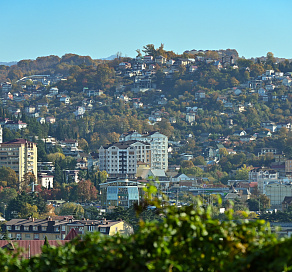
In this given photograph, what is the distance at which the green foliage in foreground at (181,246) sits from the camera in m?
5.72

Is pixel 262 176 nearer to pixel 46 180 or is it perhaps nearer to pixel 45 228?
pixel 46 180

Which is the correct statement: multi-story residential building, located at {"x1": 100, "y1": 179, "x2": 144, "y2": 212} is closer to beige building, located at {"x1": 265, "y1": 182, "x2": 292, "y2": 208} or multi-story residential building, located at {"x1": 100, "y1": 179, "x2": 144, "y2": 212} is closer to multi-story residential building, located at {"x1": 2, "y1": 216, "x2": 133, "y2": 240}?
beige building, located at {"x1": 265, "y1": 182, "x2": 292, "y2": 208}

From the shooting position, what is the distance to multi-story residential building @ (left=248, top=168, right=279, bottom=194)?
75.2 meters

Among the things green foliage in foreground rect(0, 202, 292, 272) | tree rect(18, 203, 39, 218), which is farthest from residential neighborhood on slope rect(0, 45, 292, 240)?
green foliage in foreground rect(0, 202, 292, 272)

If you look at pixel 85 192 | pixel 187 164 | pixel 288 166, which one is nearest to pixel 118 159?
pixel 187 164

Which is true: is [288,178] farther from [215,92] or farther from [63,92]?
[63,92]

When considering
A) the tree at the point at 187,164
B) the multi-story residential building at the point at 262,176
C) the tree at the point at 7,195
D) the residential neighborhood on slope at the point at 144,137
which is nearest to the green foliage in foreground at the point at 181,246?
the residential neighborhood on slope at the point at 144,137

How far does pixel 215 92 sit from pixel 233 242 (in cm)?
11352

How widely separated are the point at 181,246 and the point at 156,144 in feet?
275

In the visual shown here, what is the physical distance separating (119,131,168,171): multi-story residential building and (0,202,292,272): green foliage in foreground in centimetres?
8047

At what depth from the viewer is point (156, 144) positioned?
89750mm

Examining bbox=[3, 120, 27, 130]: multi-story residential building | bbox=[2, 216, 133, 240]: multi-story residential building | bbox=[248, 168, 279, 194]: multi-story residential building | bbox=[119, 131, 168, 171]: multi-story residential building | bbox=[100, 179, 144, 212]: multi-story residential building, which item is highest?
bbox=[3, 120, 27, 130]: multi-story residential building

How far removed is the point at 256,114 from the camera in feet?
356

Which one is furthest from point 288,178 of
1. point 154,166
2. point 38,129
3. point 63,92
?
point 63,92
